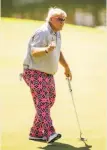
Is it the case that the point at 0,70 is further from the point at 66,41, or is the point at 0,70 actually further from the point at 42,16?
the point at 42,16

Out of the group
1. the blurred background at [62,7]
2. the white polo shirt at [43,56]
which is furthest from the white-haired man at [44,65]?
the blurred background at [62,7]

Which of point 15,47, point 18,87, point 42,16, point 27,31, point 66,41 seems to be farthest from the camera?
point 42,16

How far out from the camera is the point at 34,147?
6004mm

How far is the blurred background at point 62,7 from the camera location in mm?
25447

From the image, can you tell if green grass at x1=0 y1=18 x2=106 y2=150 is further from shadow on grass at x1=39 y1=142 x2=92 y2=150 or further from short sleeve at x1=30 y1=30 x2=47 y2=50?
short sleeve at x1=30 y1=30 x2=47 y2=50

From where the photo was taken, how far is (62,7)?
2820cm

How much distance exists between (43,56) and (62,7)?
2247cm

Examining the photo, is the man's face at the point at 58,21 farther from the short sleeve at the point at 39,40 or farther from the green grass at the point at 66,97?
the green grass at the point at 66,97

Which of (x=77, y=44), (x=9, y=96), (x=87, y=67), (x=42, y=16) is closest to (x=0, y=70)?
(x=87, y=67)

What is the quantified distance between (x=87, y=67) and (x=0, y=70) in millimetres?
1914

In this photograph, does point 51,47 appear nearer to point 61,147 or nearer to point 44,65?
point 44,65

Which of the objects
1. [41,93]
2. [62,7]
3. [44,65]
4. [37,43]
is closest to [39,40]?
[37,43]

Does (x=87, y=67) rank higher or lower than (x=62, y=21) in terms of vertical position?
lower

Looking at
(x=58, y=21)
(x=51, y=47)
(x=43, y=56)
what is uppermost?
(x=58, y=21)
